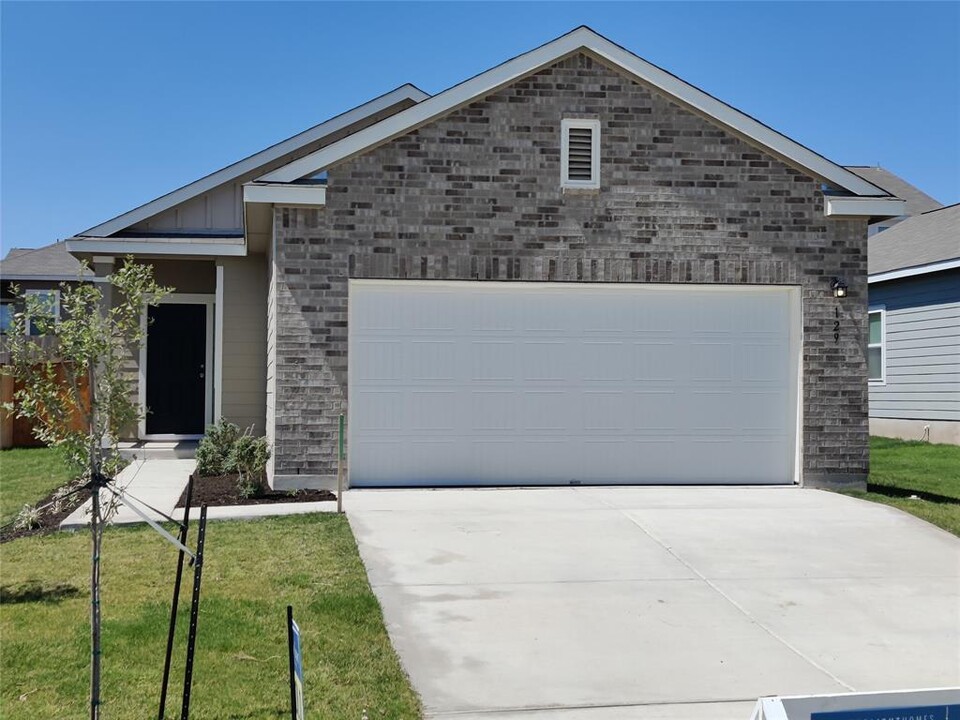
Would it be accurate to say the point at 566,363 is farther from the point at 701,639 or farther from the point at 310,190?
the point at 701,639

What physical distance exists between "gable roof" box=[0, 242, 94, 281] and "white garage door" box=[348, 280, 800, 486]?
513 inches

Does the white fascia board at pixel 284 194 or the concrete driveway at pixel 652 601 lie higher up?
the white fascia board at pixel 284 194

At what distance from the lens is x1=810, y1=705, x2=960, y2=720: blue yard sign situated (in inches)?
127

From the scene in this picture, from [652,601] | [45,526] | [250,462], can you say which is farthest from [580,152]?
[45,526]

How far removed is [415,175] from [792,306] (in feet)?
16.4

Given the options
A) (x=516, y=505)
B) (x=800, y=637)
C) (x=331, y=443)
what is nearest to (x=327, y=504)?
(x=331, y=443)

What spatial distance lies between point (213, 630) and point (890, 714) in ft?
14.1

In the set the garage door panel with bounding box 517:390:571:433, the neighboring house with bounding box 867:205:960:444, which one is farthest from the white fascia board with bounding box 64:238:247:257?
the neighboring house with bounding box 867:205:960:444

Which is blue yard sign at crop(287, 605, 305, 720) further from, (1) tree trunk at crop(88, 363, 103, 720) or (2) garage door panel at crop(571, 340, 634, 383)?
(2) garage door panel at crop(571, 340, 634, 383)

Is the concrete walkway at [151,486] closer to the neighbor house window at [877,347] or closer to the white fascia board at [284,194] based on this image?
the white fascia board at [284,194]

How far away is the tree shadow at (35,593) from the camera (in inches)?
278

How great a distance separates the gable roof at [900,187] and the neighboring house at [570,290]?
21428 mm

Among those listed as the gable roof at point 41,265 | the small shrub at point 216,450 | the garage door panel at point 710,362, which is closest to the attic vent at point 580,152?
the garage door panel at point 710,362

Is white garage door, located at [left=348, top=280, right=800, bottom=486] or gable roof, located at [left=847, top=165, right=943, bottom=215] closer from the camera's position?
white garage door, located at [left=348, top=280, right=800, bottom=486]
